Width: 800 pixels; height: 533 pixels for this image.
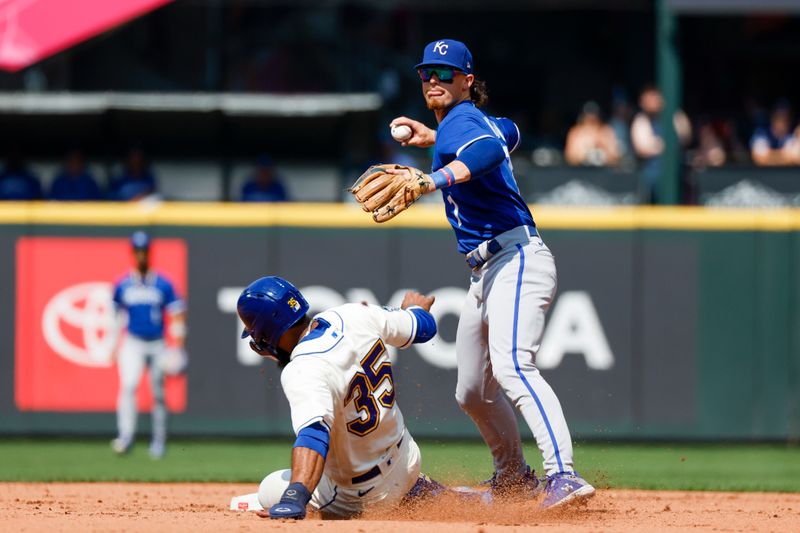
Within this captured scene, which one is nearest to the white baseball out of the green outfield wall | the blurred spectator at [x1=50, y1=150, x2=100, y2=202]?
the green outfield wall

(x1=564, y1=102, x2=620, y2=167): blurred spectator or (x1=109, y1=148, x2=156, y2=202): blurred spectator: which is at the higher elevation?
(x1=564, y1=102, x2=620, y2=167): blurred spectator

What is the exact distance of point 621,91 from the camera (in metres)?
15.2

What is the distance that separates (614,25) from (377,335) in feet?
36.5

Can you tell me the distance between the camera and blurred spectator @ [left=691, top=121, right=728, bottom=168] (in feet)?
42.6

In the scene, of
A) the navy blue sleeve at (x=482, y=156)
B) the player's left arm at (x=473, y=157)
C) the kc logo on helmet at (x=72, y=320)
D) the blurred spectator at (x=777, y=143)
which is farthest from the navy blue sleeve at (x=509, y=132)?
the blurred spectator at (x=777, y=143)

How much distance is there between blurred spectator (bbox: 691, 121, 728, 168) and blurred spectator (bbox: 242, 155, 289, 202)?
4086mm

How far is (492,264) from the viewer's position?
19.3 ft

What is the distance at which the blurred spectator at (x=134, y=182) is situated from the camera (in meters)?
12.3

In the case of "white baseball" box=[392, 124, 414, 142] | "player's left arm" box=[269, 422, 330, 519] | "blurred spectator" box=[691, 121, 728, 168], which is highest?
"blurred spectator" box=[691, 121, 728, 168]

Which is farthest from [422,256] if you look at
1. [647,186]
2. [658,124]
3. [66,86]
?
[66,86]

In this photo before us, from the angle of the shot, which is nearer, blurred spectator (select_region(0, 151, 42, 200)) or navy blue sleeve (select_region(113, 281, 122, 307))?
navy blue sleeve (select_region(113, 281, 122, 307))

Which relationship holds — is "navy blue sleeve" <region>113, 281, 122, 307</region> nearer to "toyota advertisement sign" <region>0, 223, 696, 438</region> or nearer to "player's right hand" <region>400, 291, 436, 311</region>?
"toyota advertisement sign" <region>0, 223, 696, 438</region>

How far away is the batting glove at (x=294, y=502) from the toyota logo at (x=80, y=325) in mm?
6280

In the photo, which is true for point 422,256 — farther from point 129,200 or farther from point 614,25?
point 614,25
